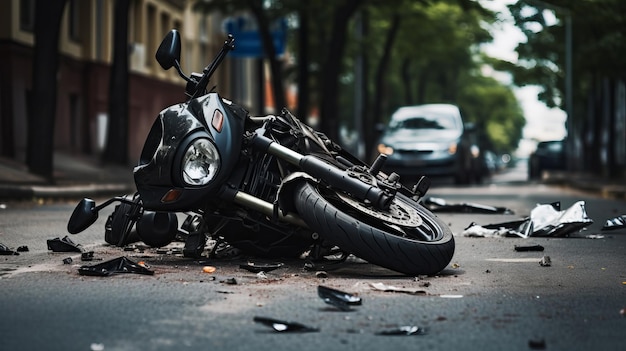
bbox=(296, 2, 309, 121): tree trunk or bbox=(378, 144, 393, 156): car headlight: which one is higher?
bbox=(296, 2, 309, 121): tree trunk

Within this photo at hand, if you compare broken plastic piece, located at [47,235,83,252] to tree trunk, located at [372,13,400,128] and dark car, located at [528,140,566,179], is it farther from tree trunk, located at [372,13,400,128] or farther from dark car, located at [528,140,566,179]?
dark car, located at [528,140,566,179]

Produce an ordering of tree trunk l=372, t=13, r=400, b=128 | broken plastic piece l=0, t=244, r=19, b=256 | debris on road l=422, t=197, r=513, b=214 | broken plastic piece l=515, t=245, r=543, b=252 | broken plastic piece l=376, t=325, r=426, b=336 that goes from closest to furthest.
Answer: broken plastic piece l=376, t=325, r=426, b=336 → broken plastic piece l=0, t=244, r=19, b=256 → broken plastic piece l=515, t=245, r=543, b=252 → debris on road l=422, t=197, r=513, b=214 → tree trunk l=372, t=13, r=400, b=128

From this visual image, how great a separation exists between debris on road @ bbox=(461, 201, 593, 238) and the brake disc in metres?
3.09

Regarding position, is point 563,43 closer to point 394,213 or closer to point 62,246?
point 62,246

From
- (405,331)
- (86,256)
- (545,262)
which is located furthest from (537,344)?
(86,256)

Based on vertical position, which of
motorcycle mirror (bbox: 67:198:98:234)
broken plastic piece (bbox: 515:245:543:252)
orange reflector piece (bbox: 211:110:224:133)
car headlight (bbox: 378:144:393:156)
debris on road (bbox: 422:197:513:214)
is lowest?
debris on road (bbox: 422:197:513:214)

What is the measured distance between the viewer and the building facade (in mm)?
31656

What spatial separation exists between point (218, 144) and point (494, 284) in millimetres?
1985

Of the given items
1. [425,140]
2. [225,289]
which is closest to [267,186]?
[225,289]

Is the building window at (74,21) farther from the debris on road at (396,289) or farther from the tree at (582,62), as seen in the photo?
the debris on road at (396,289)

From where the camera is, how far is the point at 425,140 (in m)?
27.5

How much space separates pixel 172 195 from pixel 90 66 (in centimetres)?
3177

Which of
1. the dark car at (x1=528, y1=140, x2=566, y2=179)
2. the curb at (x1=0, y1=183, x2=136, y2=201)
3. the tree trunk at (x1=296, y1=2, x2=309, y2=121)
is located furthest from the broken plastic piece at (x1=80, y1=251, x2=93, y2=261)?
the dark car at (x1=528, y1=140, x2=566, y2=179)

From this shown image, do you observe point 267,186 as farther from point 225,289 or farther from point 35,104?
point 35,104
